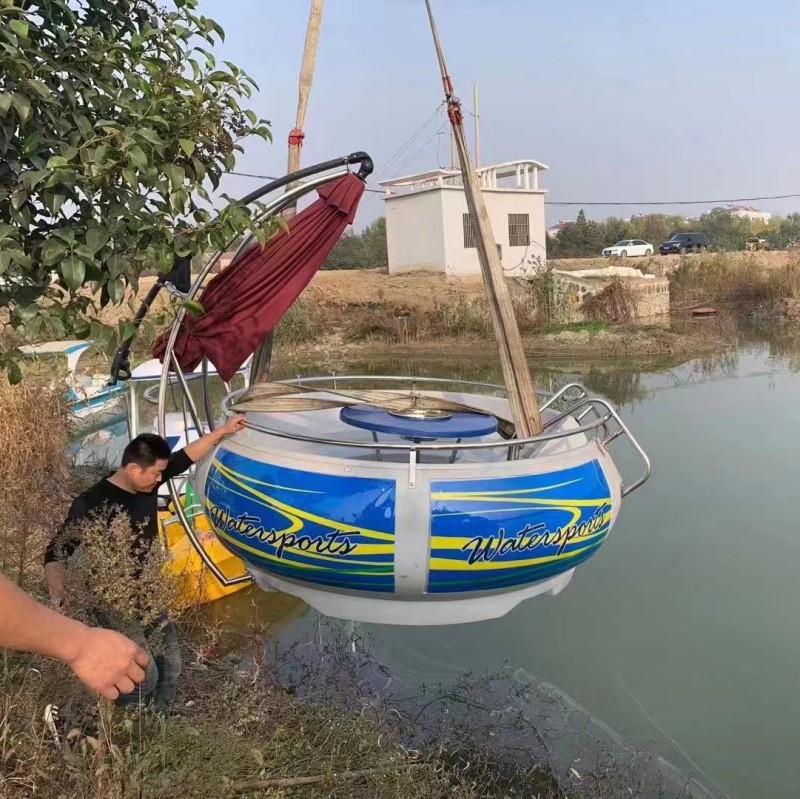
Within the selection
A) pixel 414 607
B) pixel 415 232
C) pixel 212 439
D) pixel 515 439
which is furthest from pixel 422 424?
pixel 415 232

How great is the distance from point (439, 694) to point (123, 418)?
519 cm

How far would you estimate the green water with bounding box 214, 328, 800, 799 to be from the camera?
3.76 m

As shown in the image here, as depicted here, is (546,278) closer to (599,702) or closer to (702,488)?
(702,488)

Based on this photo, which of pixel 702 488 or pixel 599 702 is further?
pixel 702 488

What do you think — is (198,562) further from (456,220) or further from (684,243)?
(684,243)

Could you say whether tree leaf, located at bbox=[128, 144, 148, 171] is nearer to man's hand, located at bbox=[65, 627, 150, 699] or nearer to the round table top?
man's hand, located at bbox=[65, 627, 150, 699]

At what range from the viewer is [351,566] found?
8.93ft

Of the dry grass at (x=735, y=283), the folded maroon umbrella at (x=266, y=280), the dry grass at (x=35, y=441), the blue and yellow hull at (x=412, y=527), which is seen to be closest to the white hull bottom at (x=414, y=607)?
the blue and yellow hull at (x=412, y=527)

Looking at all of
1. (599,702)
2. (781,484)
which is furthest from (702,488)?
(599,702)

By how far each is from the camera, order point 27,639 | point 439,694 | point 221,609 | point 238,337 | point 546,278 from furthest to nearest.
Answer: point 546,278
point 221,609
point 439,694
point 238,337
point 27,639

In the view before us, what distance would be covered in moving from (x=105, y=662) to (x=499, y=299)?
2398 millimetres

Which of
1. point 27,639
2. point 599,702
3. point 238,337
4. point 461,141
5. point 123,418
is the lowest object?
point 599,702

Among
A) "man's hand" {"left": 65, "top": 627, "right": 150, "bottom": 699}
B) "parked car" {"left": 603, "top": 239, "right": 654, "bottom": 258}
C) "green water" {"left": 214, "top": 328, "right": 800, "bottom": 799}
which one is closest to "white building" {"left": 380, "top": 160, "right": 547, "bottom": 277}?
"parked car" {"left": 603, "top": 239, "right": 654, "bottom": 258}

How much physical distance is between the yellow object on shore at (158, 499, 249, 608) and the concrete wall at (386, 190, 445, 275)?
1599cm
